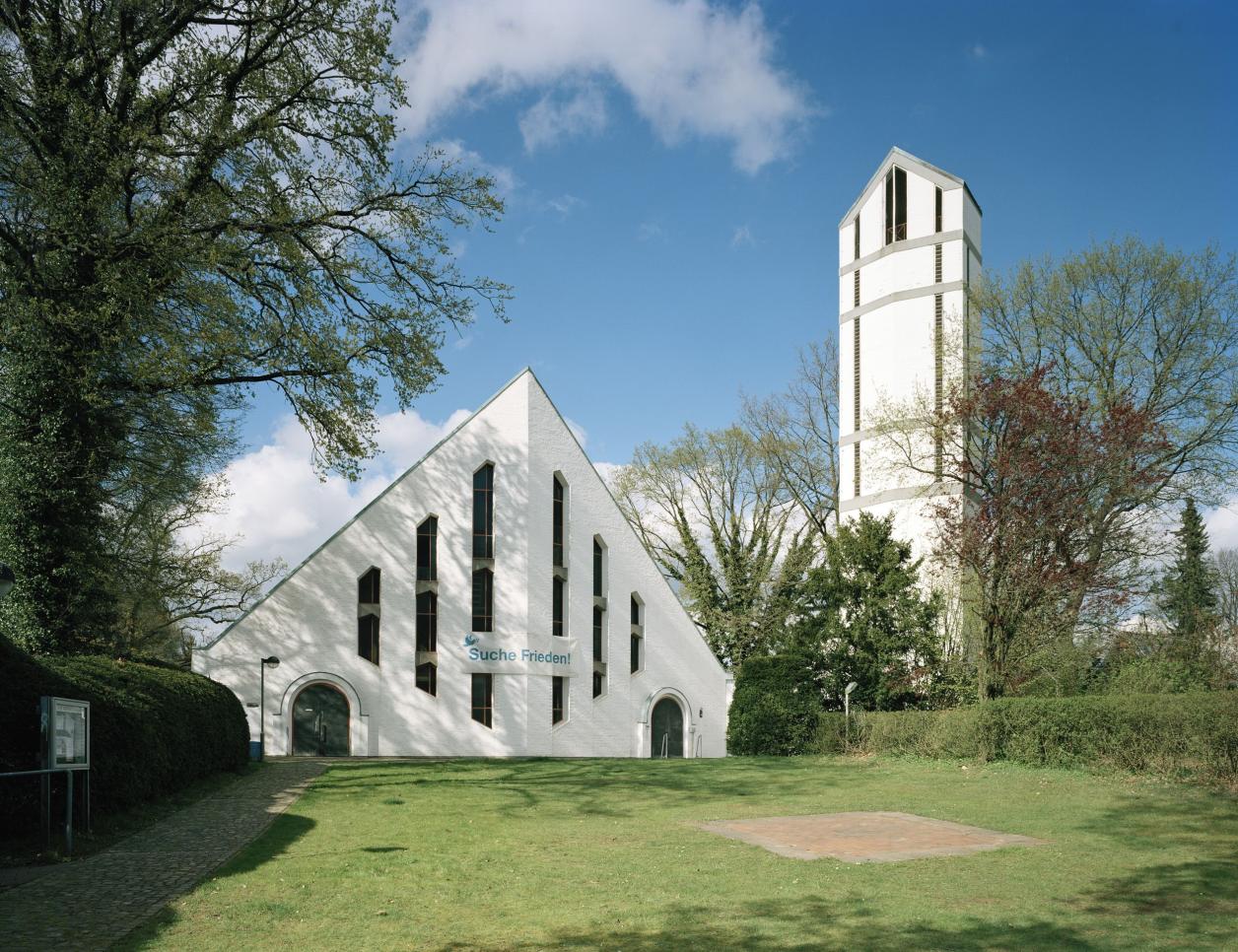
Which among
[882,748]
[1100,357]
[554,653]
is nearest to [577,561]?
[554,653]

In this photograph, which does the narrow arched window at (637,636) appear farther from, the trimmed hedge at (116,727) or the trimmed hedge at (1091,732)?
the trimmed hedge at (116,727)

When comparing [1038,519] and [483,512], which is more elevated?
[483,512]

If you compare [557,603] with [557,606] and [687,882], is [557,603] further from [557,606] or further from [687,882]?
[687,882]

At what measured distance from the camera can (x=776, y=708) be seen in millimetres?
33281

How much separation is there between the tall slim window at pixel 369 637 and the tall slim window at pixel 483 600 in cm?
327

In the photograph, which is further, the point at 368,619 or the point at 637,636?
the point at 637,636

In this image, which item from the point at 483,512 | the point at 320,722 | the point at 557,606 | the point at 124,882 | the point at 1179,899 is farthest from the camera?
the point at 557,606

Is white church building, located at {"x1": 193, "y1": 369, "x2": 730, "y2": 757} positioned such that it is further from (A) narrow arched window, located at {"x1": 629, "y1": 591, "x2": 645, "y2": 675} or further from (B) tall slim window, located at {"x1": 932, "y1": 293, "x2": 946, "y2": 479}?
(B) tall slim window, located at {"x1": 932, "y1": 293, "x2": 946, "y2": 479}

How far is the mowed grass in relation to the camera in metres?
7.73

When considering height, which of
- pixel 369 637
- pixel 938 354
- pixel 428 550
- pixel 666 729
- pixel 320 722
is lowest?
pixel 666 729

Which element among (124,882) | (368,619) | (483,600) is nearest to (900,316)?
(483,600)

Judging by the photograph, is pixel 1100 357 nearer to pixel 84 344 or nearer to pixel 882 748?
pixel 882 748

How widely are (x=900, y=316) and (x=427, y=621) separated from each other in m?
21.6

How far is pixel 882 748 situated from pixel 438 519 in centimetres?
1600
